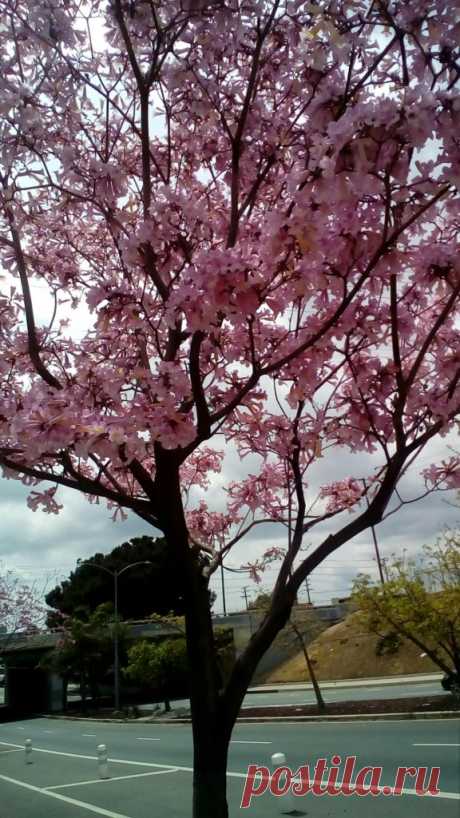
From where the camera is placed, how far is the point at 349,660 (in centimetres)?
3966

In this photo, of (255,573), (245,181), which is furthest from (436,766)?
(245,181)

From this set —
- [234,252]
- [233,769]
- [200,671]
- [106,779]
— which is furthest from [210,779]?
[106,779]

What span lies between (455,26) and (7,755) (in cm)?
→ 2087

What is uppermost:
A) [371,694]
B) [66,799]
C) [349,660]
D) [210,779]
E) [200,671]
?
[200,671]

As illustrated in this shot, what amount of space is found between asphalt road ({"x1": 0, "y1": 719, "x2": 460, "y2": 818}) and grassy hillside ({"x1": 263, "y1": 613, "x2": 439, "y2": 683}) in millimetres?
18177

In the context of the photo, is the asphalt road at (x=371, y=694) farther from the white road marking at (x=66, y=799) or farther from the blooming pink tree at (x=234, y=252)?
the blooming pink tree at (x=234, y=252)

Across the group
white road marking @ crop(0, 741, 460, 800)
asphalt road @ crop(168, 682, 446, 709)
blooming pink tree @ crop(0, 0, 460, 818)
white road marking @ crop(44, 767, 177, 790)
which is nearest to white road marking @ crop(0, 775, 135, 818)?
white road marking @ crop(0, 741, 460, 800)

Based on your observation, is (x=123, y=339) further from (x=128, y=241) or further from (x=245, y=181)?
(x=245, y=181)

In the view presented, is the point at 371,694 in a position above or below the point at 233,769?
above

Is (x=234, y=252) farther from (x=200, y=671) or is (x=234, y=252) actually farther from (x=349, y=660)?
(x=349, y=660)

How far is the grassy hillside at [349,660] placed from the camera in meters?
36.6

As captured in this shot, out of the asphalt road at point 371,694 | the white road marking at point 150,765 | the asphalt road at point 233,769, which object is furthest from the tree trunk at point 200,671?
the asphalt road at point 371,694

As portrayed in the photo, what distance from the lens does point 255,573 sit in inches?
212

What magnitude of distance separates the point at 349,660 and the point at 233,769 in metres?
30.0
